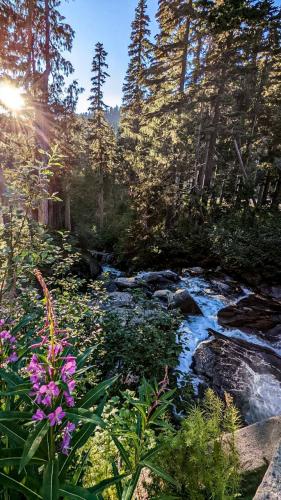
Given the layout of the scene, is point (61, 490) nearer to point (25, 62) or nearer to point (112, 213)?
point (25, 62)

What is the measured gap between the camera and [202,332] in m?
8.48

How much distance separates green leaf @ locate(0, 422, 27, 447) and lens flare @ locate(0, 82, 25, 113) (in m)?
9.30

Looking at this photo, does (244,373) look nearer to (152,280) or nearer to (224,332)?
(224,332)

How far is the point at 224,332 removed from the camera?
28.4ft

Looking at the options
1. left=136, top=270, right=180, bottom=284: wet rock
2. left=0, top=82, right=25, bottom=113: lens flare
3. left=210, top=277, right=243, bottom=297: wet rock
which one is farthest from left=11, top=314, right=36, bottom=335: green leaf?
left=210, top=277, right=243, bottom=297: wet rock

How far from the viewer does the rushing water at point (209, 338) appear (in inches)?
223

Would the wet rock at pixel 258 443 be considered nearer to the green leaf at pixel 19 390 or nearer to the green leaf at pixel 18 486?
the green leaf at pixel 18 486

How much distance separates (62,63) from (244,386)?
614 inches

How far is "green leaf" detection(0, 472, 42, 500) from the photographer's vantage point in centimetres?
142

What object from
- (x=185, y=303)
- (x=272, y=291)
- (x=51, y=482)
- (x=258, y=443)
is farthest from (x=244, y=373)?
(x=272, y=291)

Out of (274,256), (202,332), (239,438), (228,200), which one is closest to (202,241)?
(274,256)

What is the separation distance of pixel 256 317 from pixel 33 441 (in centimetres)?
985

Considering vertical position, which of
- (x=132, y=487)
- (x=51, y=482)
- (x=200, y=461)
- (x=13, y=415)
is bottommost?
(x=132, y=487)

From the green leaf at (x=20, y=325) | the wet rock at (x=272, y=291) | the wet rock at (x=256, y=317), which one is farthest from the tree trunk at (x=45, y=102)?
the green leaf at (x=20, y=325)
